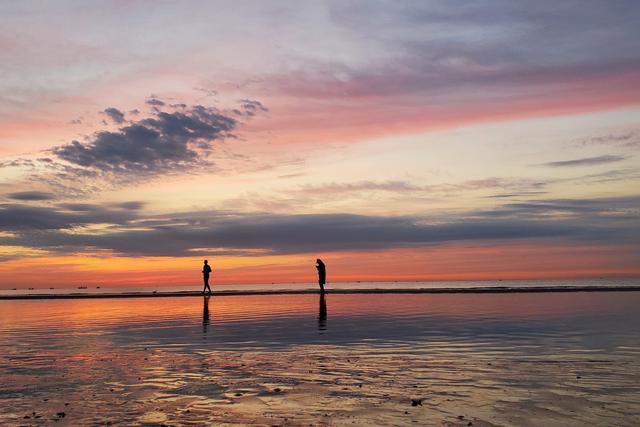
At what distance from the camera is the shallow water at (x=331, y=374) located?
10.8 m

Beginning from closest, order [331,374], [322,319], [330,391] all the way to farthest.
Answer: [330,391], [331,374], [322,319]

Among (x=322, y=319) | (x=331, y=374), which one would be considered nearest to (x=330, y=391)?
(x=331, y=374)

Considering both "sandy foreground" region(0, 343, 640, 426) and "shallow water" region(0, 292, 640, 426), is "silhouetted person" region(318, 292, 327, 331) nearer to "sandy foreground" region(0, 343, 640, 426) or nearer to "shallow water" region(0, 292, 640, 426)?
"shallow water" region(0, 292, 640, 426)

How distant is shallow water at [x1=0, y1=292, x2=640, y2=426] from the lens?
10.8 metres

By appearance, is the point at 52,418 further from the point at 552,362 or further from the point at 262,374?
the point at 552,362

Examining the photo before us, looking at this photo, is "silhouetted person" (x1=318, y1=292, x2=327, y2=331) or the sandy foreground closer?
the sandy foreground

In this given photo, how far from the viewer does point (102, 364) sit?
56.0 feet

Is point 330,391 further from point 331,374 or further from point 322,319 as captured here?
point 322,319

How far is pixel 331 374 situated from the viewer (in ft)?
47.4

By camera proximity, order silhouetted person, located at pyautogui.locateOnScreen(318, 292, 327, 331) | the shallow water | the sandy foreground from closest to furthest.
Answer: the sandy foreground < the shallow water < silhouetted person, located at pyautogui.locateOnScreen(318, 292, 327, 331)

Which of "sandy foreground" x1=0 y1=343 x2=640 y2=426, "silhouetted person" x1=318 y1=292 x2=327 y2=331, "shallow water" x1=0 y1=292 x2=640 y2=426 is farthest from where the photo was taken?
"silhouetted person" x1=318 y1=292 x2=327 y2=331

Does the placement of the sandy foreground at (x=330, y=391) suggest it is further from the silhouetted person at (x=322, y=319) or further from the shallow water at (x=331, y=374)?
the silhouetted person at (x=322, y=319)

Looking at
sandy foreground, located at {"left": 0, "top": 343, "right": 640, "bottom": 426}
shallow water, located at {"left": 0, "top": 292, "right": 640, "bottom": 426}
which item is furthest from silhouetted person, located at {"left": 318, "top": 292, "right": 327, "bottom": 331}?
sandy foreground, located at {"left": 0, "top": 343, "right": 640, "bottom": 426}

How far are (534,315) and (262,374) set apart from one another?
20.2 metres
